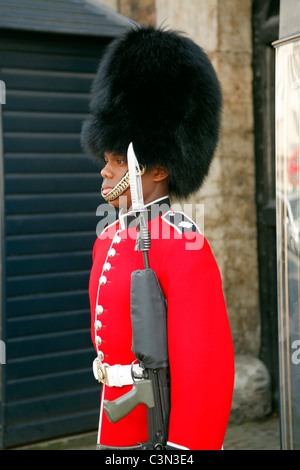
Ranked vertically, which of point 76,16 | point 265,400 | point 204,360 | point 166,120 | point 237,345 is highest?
point 76,16

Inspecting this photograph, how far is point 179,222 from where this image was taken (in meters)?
2.11

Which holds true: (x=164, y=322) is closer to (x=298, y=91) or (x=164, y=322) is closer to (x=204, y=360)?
(x=204, y=360)

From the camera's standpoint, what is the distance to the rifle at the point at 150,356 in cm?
190

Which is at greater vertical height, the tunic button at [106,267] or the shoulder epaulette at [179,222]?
the shoulder epaulette at [179,222]

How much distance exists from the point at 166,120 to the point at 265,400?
11.3 ft

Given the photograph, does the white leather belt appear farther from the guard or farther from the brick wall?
the brick wall

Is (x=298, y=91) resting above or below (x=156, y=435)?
above

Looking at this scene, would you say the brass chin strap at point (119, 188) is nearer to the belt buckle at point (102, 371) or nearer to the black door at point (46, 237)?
the belt buckle at point (102, 371)

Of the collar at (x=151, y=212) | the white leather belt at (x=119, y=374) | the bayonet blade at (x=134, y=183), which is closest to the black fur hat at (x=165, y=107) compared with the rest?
the collar at (x=151, y=212)

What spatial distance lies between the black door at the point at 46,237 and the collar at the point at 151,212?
8.35 ft

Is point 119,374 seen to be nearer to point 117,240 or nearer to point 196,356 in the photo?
point 196,356

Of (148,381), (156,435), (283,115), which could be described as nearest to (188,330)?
(148,381)

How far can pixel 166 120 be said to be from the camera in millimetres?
2227

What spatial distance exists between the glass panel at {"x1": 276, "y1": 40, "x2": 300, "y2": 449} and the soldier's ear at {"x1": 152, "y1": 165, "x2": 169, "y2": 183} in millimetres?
994
